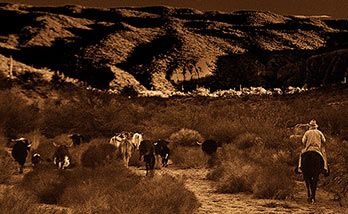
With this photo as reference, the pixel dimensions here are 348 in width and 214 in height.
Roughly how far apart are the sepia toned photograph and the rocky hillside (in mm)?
333

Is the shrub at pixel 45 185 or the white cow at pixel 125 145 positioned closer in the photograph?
the shrub at pixel 45 185

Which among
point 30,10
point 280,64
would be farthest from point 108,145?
point 30,10

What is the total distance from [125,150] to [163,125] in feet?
48.3

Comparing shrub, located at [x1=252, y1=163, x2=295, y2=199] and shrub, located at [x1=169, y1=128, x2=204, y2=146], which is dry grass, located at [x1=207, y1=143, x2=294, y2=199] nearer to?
shrub, located at [x1=252, y1=163, x2=295, y2=199]

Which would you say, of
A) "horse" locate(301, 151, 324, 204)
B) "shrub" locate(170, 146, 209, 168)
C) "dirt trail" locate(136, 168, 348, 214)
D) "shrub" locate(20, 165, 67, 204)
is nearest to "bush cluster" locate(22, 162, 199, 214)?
"shrub" locate(20, 165, 67, 204)

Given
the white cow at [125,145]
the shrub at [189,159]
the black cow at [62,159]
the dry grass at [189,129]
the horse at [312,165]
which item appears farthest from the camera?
the shrub at [189,159]

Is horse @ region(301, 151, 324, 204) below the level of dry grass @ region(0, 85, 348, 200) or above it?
above

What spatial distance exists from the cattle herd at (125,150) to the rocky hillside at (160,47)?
46.6m

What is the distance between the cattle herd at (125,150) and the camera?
1618 cm

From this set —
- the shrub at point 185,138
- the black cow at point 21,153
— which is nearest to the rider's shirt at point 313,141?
the black cow at point 21,153

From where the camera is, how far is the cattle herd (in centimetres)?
1618

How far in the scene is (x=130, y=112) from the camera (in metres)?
36.6

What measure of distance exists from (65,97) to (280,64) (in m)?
67.0

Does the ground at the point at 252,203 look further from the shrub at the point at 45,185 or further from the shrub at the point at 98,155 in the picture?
the shrub at the point at 98,155
